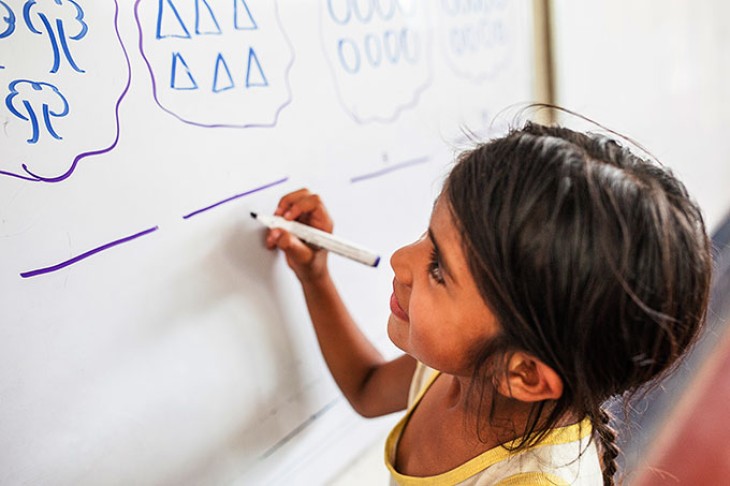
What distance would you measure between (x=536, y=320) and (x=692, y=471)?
3.46ft

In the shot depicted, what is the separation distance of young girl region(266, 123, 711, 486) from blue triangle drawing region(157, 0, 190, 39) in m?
0.17

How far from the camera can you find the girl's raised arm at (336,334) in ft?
1.85

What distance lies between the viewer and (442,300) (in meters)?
0.46

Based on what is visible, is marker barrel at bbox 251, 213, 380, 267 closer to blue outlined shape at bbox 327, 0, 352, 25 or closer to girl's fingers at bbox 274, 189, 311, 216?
girl's fingers at bbox 274, 189, 311, 216

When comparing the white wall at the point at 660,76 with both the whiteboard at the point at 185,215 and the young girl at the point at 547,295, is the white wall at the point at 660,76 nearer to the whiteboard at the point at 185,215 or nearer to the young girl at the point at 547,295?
the whiteboard at the point at 185,215

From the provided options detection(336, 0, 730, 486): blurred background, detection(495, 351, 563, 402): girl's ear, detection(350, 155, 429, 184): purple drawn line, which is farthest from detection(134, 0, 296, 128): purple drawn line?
detection(336, 0, 730, 486): blurred background

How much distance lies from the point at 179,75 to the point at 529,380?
0.33 meters

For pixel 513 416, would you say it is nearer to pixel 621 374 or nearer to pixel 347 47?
pixel 621 374

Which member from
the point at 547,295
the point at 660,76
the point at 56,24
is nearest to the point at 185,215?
the point at 56,24

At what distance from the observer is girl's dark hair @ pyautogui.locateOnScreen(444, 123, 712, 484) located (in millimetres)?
394

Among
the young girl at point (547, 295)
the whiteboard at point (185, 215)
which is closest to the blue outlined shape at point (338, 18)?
the whiteboard at point (185, 215)

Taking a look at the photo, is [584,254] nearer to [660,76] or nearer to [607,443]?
[607,443]

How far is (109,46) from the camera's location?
422 mm

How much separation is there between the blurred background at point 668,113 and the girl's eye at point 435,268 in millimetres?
337
